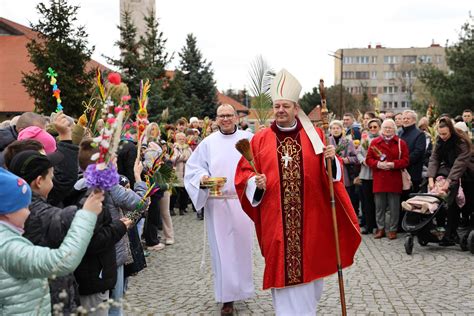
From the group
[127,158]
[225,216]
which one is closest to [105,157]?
[225,216]

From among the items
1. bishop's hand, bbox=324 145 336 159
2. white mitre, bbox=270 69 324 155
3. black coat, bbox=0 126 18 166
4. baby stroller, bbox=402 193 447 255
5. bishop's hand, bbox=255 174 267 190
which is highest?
white mitre, bbox=270 69 324 155

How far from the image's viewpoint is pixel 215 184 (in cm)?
654

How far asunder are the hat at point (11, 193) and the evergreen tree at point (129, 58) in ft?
88.5

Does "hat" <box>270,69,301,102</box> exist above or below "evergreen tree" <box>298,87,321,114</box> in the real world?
below

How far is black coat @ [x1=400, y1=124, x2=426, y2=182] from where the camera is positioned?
→ 10.6 metres

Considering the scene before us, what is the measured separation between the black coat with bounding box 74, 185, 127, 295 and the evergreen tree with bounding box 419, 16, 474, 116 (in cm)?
2697

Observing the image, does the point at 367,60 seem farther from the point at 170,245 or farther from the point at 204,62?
the point at 170,245

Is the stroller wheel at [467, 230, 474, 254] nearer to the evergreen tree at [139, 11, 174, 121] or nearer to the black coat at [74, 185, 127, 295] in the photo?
the black coat at [74, 185, 127, 295]

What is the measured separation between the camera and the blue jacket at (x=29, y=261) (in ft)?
9.37

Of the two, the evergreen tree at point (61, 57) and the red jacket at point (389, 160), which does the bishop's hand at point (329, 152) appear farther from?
the evergreen tree at point (61, 57)

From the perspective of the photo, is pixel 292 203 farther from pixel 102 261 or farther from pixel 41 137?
pixel 41 137

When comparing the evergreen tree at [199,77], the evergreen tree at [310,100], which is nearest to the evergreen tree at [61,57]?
the evergreen tree at [199,77]

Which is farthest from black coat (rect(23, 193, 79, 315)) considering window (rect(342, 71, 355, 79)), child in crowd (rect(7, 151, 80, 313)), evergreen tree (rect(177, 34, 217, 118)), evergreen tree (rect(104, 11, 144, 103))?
window (rect(342, 71, 355, 79))

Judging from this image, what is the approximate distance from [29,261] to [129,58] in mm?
29315
